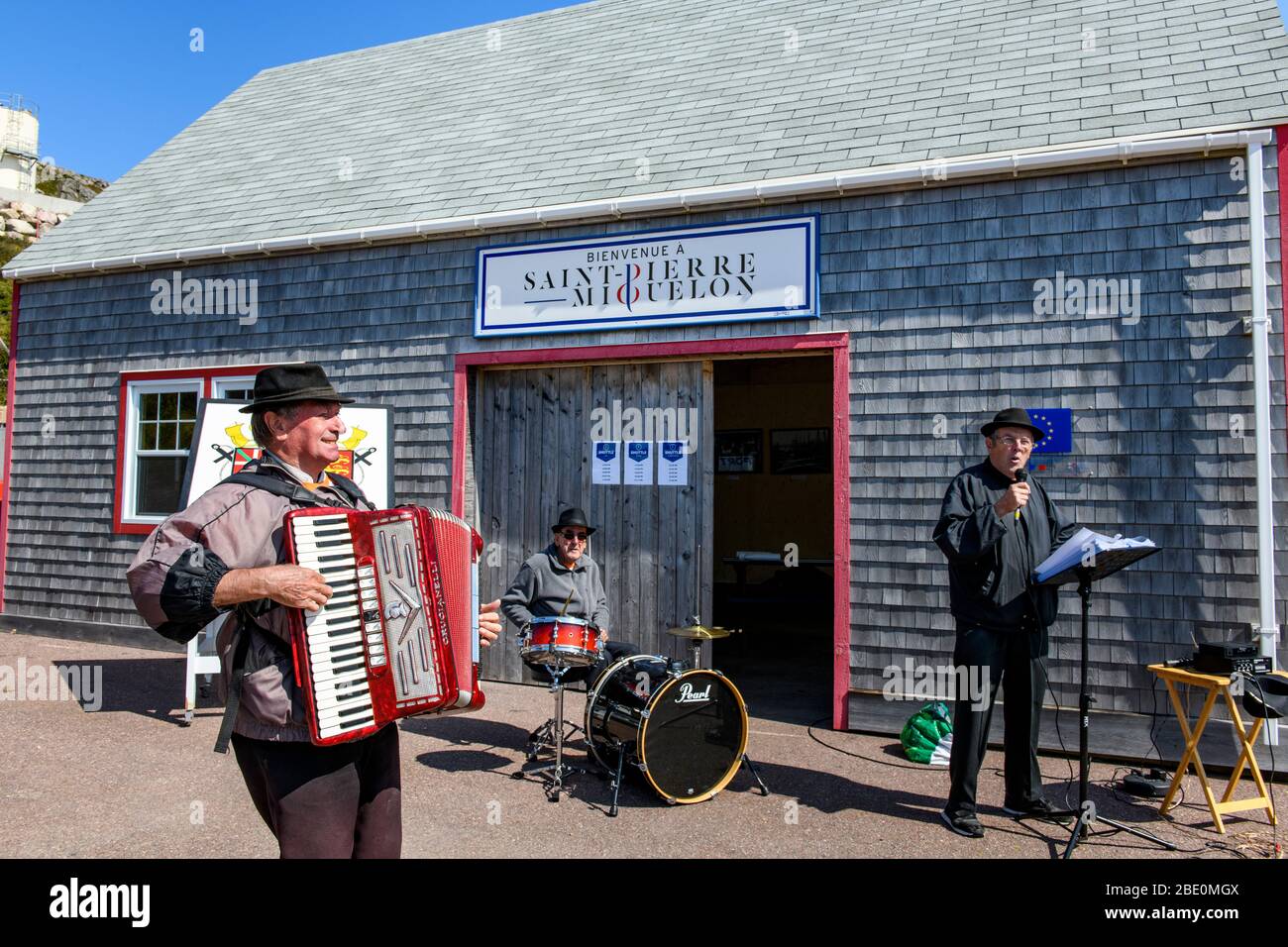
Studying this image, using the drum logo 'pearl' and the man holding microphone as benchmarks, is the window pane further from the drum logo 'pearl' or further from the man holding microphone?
the man holding microphone

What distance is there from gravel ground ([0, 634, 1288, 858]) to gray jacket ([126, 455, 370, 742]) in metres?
2.08

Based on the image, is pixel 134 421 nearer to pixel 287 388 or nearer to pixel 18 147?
pixel 287 388

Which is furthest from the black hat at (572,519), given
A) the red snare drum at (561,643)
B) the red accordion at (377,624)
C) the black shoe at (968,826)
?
the red accordion at (377,624)

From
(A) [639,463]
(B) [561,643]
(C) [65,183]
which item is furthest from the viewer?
(C) [65,183]

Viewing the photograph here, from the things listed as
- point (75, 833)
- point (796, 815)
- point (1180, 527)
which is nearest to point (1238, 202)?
point (1180, 527)

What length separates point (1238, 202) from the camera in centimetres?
595

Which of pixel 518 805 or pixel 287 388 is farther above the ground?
pixel 287 388

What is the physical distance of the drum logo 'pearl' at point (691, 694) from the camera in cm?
501

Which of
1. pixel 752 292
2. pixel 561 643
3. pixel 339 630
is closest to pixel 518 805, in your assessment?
pixel 561 643

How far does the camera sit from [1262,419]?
5.75 meters

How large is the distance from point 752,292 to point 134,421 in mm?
6711

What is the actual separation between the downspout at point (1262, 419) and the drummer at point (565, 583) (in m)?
3.88

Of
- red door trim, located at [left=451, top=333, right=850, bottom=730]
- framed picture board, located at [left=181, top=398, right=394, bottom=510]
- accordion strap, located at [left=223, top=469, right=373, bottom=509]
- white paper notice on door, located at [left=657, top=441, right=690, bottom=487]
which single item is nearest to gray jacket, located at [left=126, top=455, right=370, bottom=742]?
accordion strap, located at [left=223, top=469, right=373, bottom=509]

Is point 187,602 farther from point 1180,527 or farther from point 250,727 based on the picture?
point 1180,527
